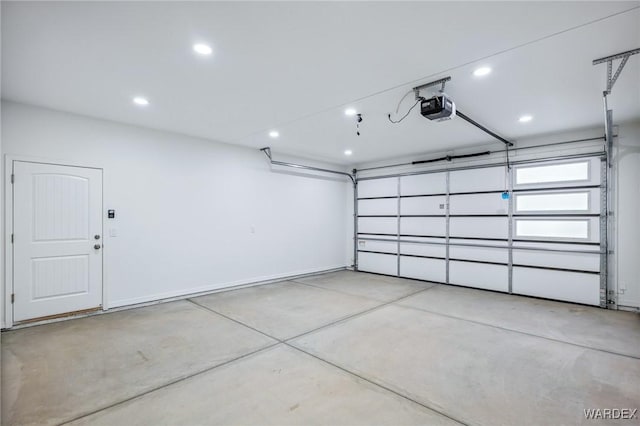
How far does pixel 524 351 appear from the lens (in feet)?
9.91

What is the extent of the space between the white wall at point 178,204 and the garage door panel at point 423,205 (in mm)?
2149

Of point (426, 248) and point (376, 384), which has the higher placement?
point (426, 248)

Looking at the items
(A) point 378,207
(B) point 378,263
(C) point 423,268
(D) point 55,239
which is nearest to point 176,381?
(D) point 55,239

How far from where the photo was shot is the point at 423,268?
21.3ft

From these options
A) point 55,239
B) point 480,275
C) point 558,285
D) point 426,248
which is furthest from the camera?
point 426,248

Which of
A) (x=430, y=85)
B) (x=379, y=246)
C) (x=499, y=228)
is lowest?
(x=379, y=246)

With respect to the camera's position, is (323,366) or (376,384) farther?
(323,366)

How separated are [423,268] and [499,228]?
169 centimetres

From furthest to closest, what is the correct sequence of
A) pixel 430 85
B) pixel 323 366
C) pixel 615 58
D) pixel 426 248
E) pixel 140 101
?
pixel 426 248 → pixel 140 101 → pixel 430 85 → pixel 323 366 → pixel 615 58

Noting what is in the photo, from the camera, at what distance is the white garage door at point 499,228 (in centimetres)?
475

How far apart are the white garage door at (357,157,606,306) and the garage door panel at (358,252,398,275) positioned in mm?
24

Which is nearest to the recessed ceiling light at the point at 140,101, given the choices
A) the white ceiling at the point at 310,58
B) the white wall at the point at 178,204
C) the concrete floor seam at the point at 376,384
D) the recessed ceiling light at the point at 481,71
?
the white ceiling at the point at 310,58

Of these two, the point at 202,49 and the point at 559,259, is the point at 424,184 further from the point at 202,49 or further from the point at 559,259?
the point at 202,49

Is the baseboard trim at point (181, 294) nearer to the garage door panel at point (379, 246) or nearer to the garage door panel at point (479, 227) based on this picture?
the garage door panel at point (379, 246)
